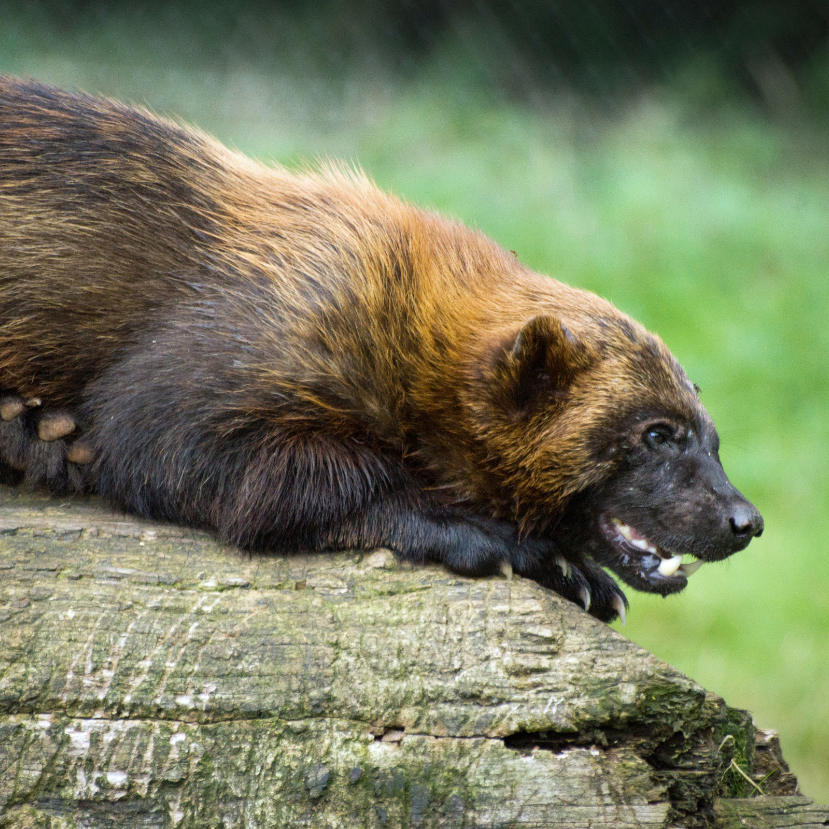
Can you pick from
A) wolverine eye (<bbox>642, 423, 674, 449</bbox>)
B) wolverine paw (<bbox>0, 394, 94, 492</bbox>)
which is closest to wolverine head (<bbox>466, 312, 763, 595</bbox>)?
wolverine eye (<bbox>642, 423, 674, 449</bbox>)

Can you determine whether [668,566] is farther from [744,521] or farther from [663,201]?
[663,201]

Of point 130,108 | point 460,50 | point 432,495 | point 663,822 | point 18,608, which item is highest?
point 460,50

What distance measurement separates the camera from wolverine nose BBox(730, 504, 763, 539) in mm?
3311

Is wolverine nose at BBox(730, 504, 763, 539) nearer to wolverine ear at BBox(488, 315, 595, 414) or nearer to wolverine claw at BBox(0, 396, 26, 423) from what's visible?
wolverine ear at BBox(488, 315, 595, 414)

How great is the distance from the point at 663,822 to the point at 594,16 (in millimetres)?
9957

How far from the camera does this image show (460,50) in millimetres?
10711

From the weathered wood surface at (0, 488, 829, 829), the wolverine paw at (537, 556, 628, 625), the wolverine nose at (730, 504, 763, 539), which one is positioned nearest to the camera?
the weathered wood surface at (0, 488, 829, 829)

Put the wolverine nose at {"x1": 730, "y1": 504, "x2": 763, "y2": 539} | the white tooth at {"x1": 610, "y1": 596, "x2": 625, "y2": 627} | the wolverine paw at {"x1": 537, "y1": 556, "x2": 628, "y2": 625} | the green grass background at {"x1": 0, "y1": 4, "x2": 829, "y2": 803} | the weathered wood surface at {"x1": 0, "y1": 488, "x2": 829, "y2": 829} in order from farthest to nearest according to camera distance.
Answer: the green grass background at {"x1": 0, "y1": 4, "x2": 829, "y2": 803} → the white tooth at {"x1": 610, "y1": 596, "x2": 625, "y2": 627} → the wolverine paw at {"x1": 537, "y1": 556, "x2": 628, "y2": 625} → the wolverine nose at {"x1": 730, "y1": 504, "x2": 763, "y2": 539} → the weathered wood surface at {"x1": 0, "y1": 488, "x2": 829, "y2": 829}

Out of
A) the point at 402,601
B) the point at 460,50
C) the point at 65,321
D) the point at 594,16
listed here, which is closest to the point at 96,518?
the point at 65,321

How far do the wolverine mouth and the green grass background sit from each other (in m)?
2.60

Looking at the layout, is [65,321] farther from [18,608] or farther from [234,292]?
[18,608]

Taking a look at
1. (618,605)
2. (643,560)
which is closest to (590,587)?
(618,605)

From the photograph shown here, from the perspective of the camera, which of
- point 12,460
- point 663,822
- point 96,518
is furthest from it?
point 12,460

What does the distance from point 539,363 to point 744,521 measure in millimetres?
852
